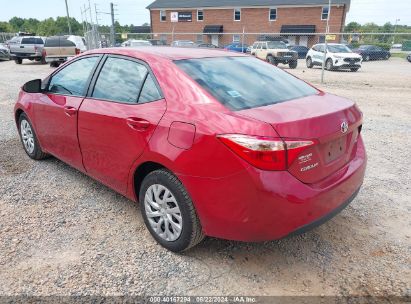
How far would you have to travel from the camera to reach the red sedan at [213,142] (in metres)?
2.24

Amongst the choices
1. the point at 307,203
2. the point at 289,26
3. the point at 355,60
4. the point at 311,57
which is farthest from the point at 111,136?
the point at 289,26

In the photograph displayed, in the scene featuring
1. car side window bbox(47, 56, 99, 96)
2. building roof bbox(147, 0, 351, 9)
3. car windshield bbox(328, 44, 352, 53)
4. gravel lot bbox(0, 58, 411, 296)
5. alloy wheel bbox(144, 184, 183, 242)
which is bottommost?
gravel lot bbox(0, 58, 411, 296)

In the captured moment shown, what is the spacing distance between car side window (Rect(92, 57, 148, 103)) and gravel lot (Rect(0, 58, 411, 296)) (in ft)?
3.83

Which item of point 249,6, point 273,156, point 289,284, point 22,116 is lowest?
point 289,284

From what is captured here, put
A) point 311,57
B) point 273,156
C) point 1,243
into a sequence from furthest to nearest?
point 311,57, point 1,243, point 273,156

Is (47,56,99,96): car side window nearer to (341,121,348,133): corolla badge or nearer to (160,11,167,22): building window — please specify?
(341,121,348,133): corolla badge

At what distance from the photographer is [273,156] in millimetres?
2184

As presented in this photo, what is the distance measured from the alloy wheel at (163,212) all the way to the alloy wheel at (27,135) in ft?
8.64

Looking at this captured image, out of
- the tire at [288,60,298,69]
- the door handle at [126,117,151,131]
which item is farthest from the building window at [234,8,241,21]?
the door handle at [126,117,151,131]

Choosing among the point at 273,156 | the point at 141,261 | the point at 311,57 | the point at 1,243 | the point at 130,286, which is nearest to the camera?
the point at 273,156

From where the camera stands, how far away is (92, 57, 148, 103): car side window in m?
3.00

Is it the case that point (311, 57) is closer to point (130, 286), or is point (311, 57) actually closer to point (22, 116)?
point (22, 116)

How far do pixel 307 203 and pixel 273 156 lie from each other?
Answer: 41 cm

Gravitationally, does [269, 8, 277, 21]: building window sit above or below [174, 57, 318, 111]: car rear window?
above
